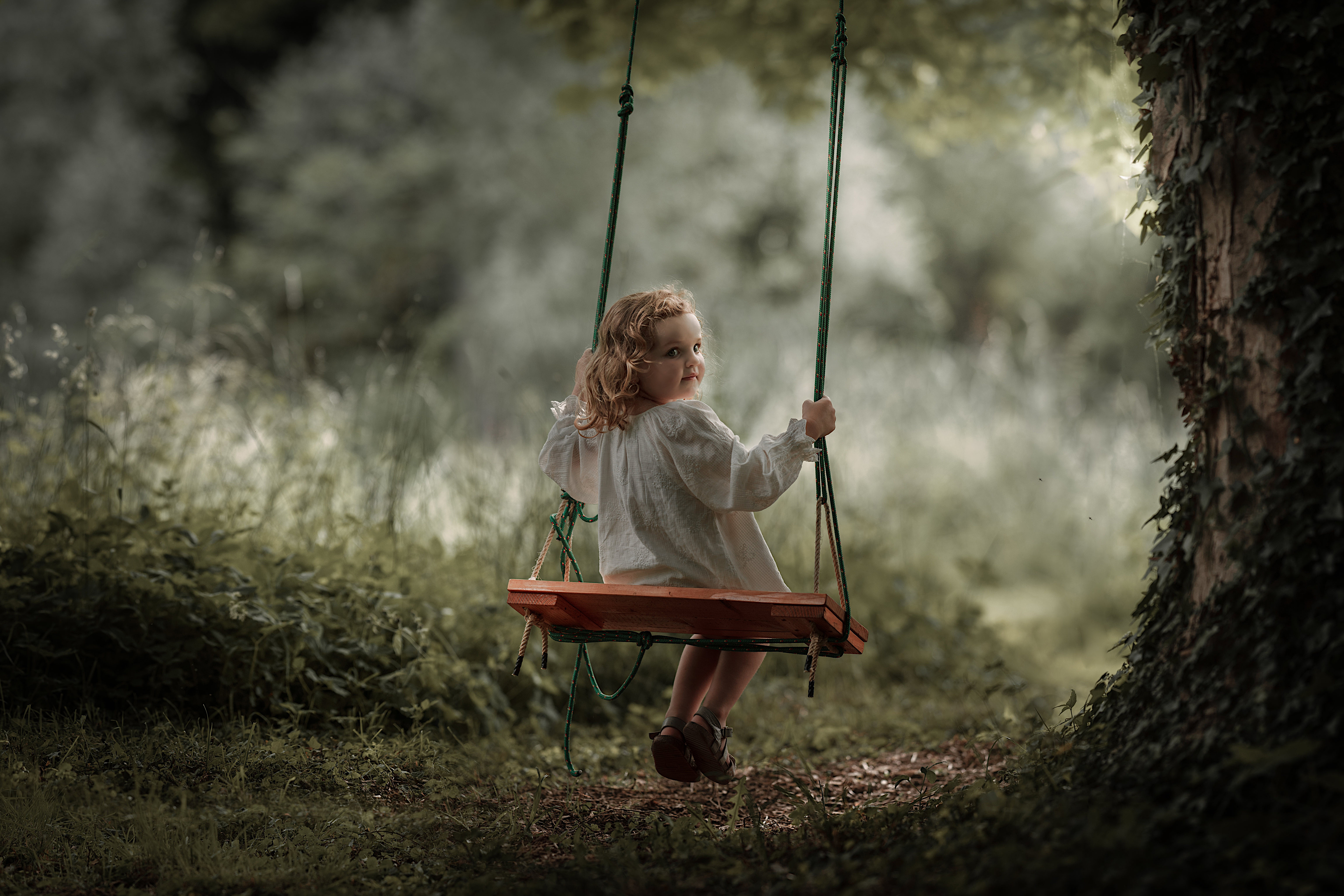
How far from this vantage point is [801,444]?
2848mm

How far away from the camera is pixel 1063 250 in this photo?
1725 centimetres

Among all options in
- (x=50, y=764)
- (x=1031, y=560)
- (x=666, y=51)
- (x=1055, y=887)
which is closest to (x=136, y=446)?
(x=50, y=764)

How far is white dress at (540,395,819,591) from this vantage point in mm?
2887

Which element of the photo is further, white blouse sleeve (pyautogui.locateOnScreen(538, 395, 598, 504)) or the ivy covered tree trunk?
white blouse sleeve (pyautogui.locateOnScreen(538, 395, 598, 504))

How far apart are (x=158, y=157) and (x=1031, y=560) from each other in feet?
49.4

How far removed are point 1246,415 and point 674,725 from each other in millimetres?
1680

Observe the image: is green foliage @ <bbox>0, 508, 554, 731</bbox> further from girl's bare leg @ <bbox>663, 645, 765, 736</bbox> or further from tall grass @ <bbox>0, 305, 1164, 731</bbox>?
girl's bare leg @ <bbox>663, 645, 765, 736</bbox>

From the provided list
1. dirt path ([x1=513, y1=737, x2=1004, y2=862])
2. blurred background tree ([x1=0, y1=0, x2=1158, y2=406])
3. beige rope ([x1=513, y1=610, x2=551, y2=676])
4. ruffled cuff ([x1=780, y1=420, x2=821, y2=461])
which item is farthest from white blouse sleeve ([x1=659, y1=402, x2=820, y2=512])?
blurred background tree ([x1=0, y1=0, x2=1158, y2=406])

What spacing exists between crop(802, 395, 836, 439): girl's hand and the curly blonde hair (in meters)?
0.52

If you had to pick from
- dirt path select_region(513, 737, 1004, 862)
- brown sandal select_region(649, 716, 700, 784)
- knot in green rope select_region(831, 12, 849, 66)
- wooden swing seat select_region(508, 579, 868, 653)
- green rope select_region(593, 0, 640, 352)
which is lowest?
dirt path select_region(513, 737, 1004, 862)

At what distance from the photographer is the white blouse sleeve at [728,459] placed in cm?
285

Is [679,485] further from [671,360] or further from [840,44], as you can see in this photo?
[840,44]

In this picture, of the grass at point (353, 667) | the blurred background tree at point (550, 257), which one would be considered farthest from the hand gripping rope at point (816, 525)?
the blurred background tree at point (550, 257)

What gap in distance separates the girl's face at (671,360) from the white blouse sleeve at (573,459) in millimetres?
261
